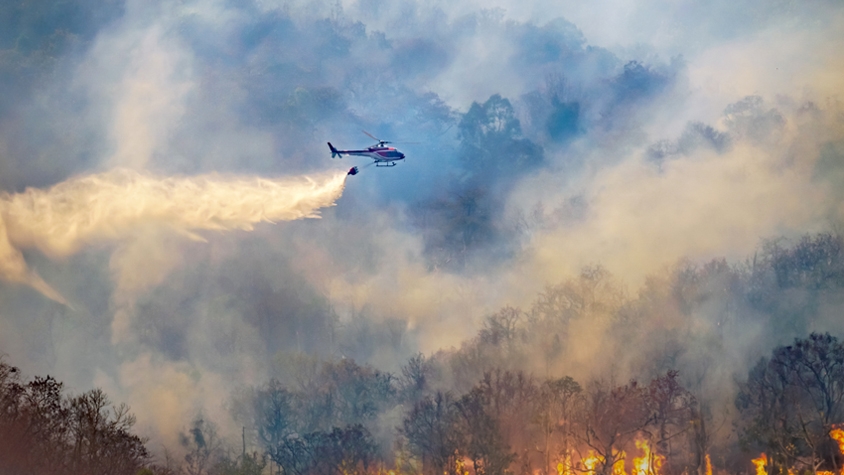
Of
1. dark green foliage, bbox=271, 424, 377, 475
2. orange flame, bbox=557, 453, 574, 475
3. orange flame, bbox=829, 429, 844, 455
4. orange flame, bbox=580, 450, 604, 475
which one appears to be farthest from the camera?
dark green foliage, bbox=271, 424, 377, 475

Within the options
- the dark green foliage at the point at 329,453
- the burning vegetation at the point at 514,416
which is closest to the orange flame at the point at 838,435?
the burning vegetation at the point at 514,416

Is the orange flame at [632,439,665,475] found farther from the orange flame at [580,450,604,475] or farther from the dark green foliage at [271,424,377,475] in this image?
the dark green foliage at [271,424,377,475]

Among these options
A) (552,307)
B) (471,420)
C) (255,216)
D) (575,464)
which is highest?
(255,216)

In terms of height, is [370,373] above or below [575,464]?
above

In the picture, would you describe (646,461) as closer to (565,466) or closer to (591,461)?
(591,461)

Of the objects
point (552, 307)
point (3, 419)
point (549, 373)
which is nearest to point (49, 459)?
point (3, 419)

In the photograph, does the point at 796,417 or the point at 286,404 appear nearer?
the point at 796,417

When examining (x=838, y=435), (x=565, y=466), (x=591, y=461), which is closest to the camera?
(x=838, y=435)

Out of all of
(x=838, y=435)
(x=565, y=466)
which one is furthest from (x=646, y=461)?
(x=838, y=435)

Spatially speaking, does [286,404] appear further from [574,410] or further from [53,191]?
[53,191]

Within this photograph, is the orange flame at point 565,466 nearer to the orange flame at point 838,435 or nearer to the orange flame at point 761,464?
the orange flame at point 761,464

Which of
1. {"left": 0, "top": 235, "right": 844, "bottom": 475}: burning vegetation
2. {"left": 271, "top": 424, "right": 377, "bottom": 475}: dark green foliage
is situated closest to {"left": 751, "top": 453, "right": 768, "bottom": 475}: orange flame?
{"left": 0, "top": 235, "right": 844, "bottom": 475}: burning vegetation
